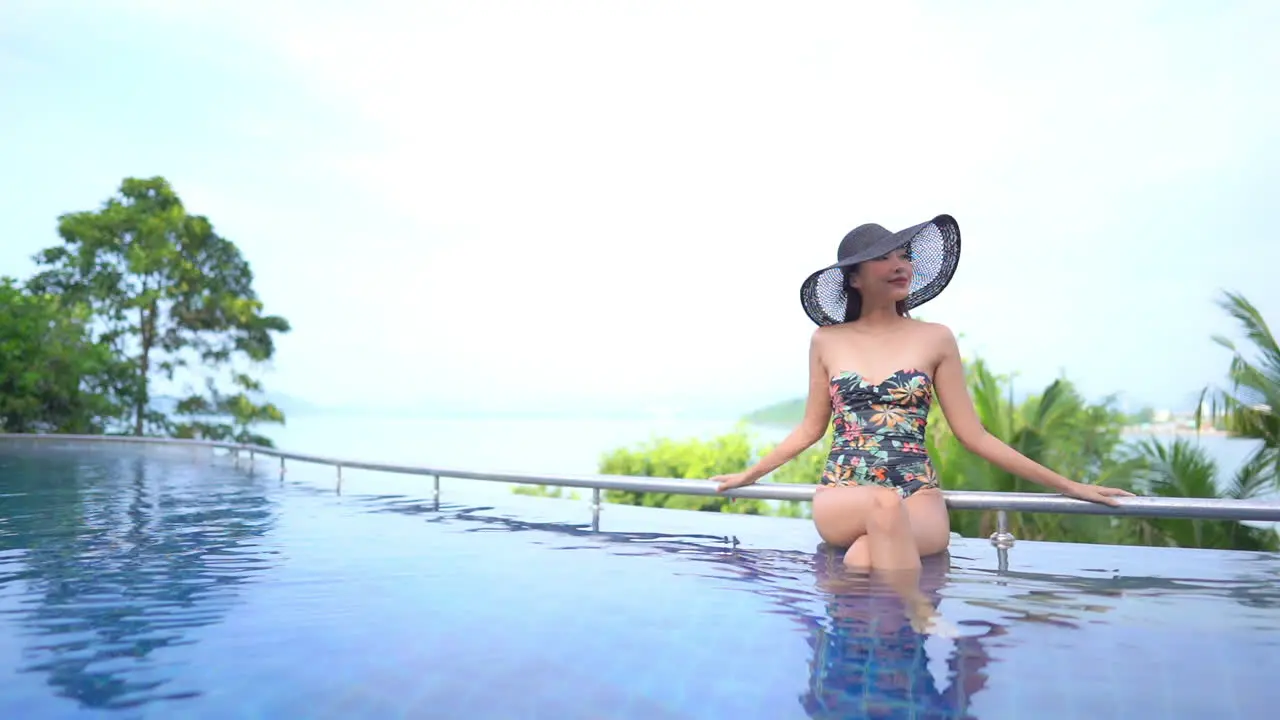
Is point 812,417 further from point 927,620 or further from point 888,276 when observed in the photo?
point 927,620

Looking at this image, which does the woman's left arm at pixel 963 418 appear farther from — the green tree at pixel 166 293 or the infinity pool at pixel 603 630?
the green tree at pixel 166 293

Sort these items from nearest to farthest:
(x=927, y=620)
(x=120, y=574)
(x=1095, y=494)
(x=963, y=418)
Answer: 1. (x=927, y=620)
2. (x=1095, y=494)
3. (x=963, y=418)
4. (x=120, y=574)

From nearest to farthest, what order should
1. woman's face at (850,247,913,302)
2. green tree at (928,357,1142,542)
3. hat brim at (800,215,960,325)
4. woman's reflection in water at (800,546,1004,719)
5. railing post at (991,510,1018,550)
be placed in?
woman's reflection in water at (800,546,1004,719) < woman's face at (850,247,913,302) < hat brim at (800,215,960,325) < railing post at (991,510,1018,550) < green tree at (928,357,1142,542)

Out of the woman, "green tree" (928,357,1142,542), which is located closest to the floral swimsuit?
the woman

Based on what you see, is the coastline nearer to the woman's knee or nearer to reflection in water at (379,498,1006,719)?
reflection in water at (379,498,1006,719)

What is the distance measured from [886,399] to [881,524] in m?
0.57

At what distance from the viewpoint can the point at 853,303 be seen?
4.48 meters

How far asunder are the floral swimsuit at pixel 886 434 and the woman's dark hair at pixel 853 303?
430mm

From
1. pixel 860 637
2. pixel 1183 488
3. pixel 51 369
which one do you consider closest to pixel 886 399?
pixel 860 637

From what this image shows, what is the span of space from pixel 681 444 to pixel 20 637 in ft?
86.1

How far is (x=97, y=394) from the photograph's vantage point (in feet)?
103

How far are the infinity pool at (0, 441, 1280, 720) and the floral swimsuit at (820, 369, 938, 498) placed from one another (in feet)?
1.28

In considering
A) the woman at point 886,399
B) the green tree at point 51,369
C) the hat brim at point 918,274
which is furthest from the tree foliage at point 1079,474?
the green tree at point 51,369

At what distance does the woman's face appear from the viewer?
167 inches
